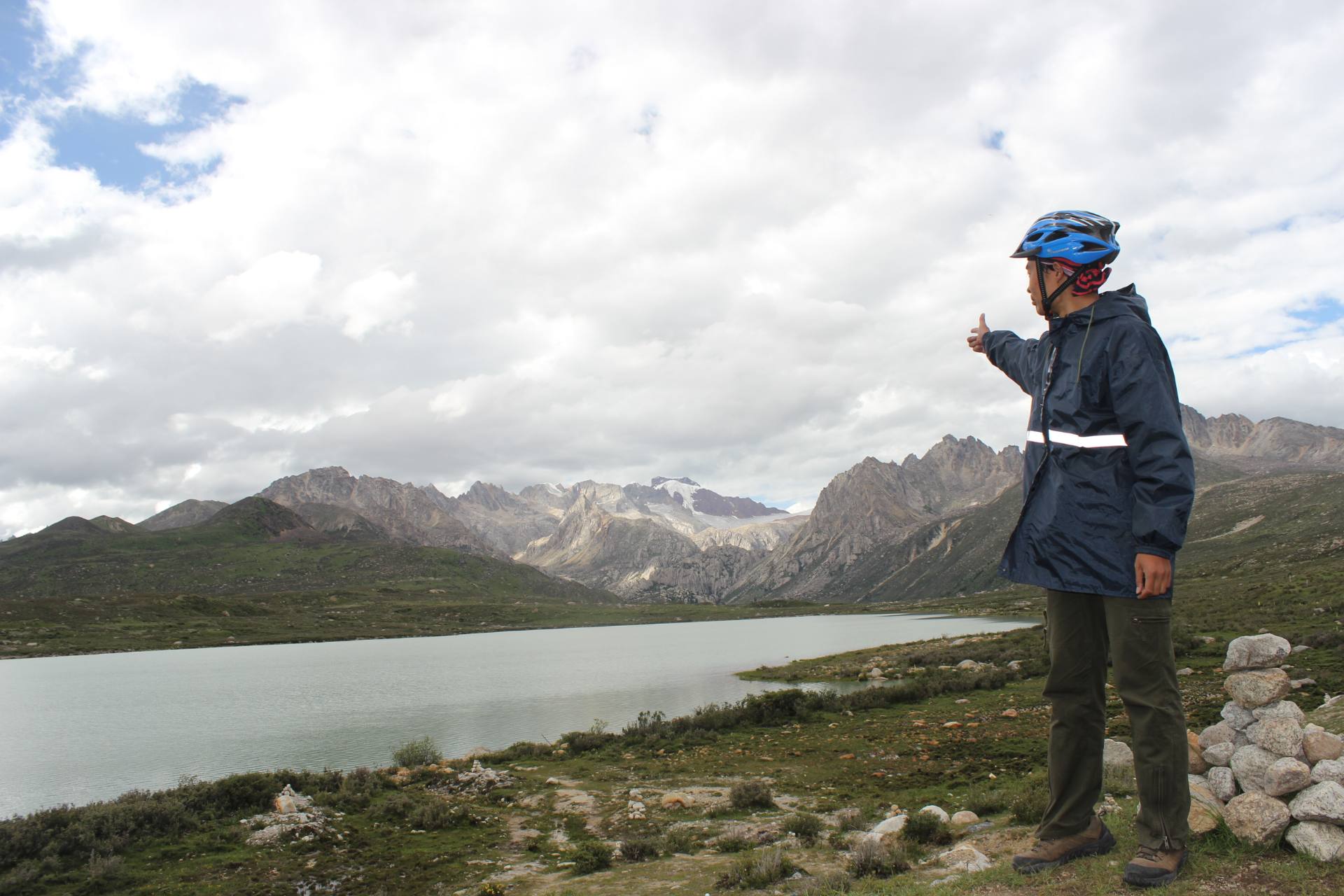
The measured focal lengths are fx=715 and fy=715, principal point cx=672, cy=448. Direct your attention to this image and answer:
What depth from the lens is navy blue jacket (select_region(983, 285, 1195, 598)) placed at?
4398 mm

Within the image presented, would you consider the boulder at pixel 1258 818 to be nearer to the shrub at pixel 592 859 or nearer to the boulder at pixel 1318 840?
the boulder at pixel 1318 840

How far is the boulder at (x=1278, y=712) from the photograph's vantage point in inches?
262

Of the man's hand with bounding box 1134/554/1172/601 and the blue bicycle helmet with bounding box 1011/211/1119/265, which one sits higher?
the blue bicycle helmet with bounding box 1011/211/1119/265

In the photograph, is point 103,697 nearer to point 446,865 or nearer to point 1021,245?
point 446,865

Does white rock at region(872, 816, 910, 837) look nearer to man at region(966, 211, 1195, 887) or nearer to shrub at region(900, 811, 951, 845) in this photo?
shrub at region(900, 811, 951, 845)

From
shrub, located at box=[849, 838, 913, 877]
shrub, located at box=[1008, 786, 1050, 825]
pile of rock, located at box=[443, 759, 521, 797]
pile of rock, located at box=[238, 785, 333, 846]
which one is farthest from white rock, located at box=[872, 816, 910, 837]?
pile of rock, located at box=[443, 759, 521, 797]

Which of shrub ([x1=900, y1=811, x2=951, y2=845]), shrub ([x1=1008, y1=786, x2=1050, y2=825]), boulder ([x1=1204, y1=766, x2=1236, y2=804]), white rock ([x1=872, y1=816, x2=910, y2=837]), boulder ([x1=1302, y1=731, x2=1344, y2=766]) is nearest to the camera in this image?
boulder ([x1=1302, y1=731, x2=1344, y2=766])

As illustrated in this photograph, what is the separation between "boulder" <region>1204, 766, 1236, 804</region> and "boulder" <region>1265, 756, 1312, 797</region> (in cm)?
60

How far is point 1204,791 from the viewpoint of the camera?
5.82m

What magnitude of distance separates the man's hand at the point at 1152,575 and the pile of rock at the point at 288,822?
1441cm

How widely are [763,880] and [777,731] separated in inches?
652

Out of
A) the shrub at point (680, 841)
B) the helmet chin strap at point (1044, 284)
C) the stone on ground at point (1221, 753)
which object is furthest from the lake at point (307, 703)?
the helmet chin strap at point (1044, 284)

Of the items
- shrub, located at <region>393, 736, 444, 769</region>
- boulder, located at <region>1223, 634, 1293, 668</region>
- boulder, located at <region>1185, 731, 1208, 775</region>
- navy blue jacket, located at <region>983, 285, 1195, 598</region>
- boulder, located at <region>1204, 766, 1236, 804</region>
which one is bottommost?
shrub, located at <region>393, 736, 444, 769</region>

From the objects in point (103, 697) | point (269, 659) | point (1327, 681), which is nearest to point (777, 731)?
point (1327, 681)
